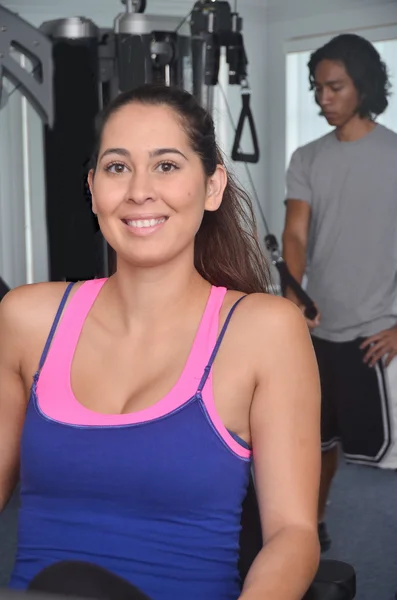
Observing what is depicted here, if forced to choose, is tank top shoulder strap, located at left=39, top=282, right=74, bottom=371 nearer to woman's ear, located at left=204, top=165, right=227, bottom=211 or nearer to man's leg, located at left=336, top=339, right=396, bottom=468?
woman's ear, located at left=204, top=165, right=227, bottom=211

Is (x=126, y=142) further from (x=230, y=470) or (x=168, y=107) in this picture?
(x=230, y=470)

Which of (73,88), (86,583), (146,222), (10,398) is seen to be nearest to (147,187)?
(146,222)

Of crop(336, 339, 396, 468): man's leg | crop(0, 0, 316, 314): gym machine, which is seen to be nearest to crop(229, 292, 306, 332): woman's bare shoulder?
crop(0, 0, 316, 314): gym machine

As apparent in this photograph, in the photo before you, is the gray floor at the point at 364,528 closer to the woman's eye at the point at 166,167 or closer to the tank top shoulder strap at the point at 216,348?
the tank top shoulder strap at the point at 216,348

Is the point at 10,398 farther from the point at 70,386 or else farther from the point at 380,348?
the point at 380,348

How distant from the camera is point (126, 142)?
1309 millimetres

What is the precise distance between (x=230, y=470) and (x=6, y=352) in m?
0.39

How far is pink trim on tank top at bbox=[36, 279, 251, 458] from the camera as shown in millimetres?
1237

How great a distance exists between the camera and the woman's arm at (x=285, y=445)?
1.18 m

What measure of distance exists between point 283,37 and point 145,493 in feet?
8.64

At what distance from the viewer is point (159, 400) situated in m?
1.26

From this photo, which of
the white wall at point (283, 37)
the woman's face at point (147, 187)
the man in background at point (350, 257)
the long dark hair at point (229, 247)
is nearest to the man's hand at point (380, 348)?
the man in background at point (350, 257)

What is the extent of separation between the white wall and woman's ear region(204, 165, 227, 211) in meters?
2.07

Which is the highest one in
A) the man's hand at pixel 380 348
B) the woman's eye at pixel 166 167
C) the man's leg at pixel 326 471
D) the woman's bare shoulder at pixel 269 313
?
the woman's eye at pixel 166 167
